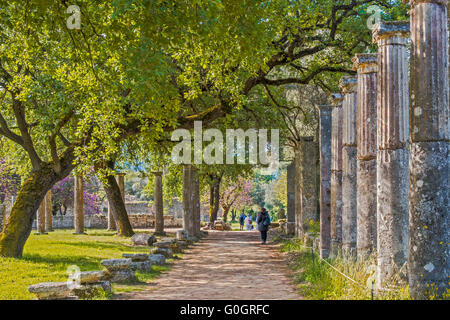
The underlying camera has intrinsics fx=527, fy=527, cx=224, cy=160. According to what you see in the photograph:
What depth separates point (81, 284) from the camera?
9.78m

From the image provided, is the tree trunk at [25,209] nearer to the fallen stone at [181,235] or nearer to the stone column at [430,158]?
the fallen stone at [181,235]

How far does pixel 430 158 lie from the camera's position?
21.5 feet

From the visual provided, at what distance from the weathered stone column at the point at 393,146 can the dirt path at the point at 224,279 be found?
7.80 feet

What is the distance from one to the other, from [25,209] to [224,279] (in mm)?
6266

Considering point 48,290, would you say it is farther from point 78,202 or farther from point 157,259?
point 78,202

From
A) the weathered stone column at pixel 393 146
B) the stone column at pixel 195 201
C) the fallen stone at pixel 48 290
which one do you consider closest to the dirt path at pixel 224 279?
the fallen stone at pixel 48 290

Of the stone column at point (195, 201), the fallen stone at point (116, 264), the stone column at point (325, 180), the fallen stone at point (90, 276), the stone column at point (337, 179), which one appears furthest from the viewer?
the stone column at point (195, 201)

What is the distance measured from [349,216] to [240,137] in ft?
39.6

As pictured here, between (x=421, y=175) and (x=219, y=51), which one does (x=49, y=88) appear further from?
(x=421, y=175)

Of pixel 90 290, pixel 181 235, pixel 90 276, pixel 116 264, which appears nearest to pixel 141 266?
pixel 116 264

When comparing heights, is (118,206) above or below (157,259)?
above

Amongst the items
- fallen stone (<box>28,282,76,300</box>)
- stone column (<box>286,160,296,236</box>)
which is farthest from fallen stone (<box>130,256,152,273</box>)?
stone column (<box>286,160,296,236</box>)

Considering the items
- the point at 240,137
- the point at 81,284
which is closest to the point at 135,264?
the point at 81,284

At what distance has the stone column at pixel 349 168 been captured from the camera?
12.0m
